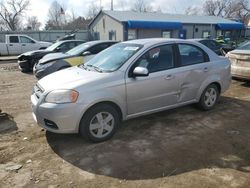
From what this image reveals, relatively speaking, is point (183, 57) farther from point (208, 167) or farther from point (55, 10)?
point (55, 10)

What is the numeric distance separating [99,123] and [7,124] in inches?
86.1

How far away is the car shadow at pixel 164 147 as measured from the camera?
349 centimetres

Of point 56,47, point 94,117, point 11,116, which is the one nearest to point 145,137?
point 94,117

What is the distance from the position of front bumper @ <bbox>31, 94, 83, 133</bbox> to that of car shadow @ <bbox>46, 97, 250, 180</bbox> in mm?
368

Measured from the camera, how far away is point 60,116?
3.81 metres

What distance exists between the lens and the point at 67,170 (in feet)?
11.3

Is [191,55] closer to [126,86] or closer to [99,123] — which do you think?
[126,86]

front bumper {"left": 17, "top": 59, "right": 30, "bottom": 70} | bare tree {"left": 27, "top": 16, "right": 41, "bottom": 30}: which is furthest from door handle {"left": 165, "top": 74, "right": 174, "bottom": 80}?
bare tree {"left": 27, "top": 16, "right": 41, "bottom": 30}

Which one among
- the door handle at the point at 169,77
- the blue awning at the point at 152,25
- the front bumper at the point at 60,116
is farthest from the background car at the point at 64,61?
the blue awning at the point at 152,25

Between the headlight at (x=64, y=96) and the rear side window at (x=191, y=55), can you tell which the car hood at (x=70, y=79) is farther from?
the rear side window at (x=191, y=55)

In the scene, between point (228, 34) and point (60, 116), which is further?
point (228, 34)

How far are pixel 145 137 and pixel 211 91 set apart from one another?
7.13 ft

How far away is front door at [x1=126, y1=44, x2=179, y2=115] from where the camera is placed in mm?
4383

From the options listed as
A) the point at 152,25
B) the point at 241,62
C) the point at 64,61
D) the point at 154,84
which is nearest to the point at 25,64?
the point at 64,61
